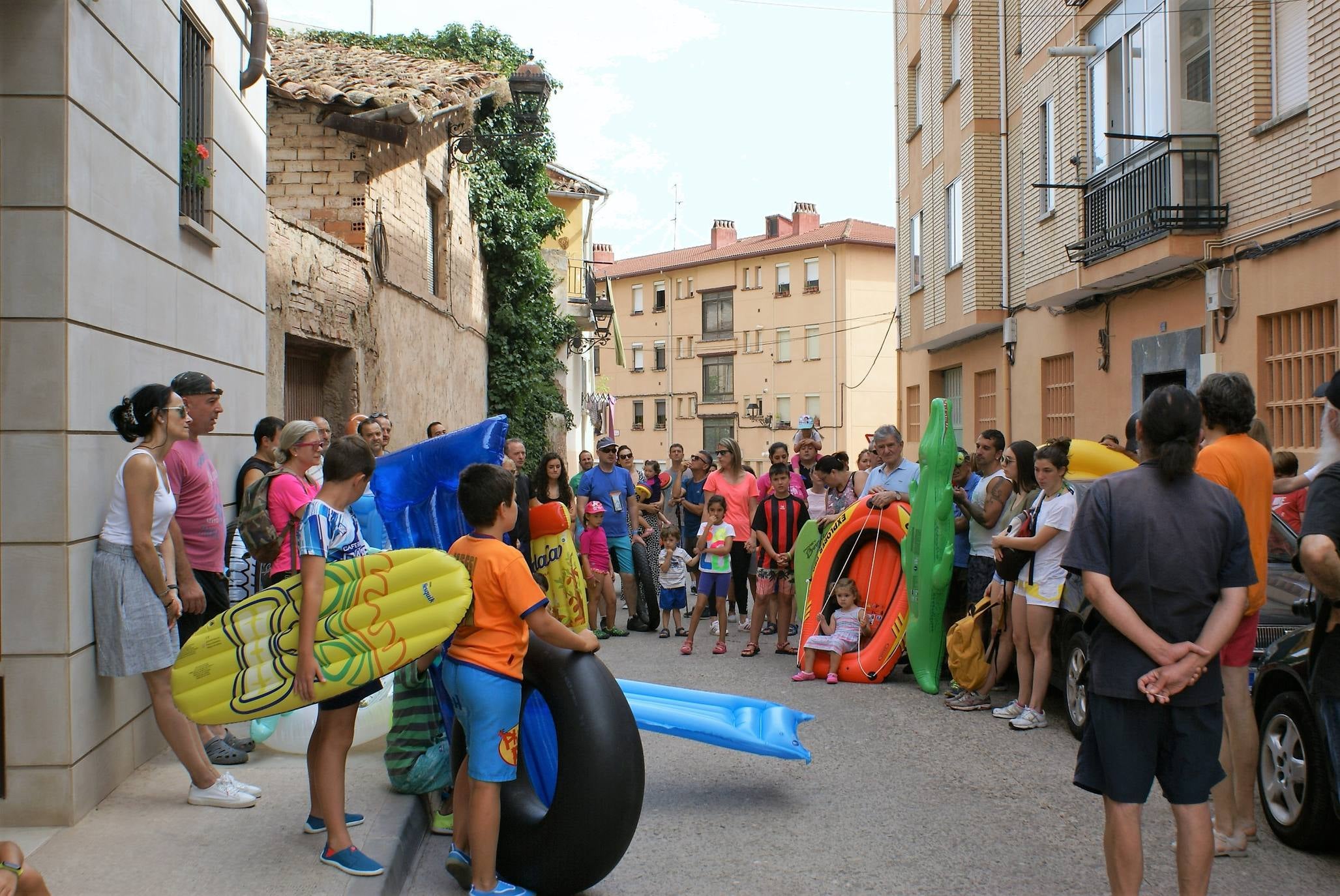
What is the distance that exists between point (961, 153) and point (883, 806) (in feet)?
59.5

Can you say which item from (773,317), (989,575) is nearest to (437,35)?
(989,575)

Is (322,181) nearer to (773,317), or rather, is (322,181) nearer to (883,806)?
(883,806)

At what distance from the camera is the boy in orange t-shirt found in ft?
14.1

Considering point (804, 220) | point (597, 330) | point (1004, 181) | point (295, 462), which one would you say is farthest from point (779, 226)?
point (295, 462)

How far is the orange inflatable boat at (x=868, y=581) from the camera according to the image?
9391 mm

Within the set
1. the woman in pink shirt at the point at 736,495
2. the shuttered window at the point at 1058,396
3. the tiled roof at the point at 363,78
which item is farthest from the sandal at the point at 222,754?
the shuttered window at the point at 1058,396

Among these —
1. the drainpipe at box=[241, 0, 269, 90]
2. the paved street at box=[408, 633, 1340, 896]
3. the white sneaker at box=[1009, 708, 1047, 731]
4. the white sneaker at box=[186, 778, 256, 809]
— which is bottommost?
the paved street at box=[408, 633, 1340, 896]

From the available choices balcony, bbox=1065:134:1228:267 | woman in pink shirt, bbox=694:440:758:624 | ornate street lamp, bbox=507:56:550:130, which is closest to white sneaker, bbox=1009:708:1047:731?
woman in pink shirt, bbox=694:440:758:624

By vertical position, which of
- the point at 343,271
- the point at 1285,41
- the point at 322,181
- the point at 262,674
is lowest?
the point at 262,674

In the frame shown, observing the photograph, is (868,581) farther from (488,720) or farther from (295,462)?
(488,720)

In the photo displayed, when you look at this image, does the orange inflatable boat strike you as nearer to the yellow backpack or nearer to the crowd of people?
the crowd of people

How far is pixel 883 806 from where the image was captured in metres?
5.87

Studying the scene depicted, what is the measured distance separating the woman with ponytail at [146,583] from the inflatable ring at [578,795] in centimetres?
158

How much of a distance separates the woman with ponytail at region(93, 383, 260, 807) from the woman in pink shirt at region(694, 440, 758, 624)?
6812mm
